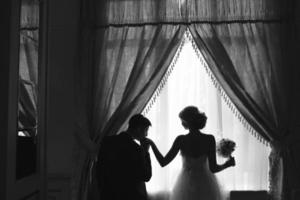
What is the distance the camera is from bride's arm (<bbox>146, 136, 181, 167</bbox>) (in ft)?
8.86

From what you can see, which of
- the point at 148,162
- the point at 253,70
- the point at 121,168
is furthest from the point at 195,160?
the point at 253,70

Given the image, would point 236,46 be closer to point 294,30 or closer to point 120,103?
point 294,30

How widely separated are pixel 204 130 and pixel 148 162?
0.81 meters

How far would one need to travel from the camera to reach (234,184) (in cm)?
286

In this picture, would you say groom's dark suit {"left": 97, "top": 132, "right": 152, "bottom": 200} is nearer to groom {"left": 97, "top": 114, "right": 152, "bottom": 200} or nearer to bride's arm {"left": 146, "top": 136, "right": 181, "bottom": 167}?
groom {"left": 97, "top": 114, "right": 152, "bottom": 200}

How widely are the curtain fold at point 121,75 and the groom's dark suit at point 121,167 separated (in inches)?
29.3

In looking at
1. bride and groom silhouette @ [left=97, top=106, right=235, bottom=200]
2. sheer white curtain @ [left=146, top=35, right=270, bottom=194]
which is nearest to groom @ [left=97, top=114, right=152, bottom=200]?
bride and groom silhouette @ [left=97, top=106, right=235, bottom=200]

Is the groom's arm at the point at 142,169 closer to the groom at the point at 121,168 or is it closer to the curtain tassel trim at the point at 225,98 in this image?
the groom at the point at 121,168

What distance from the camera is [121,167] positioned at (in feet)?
6.89

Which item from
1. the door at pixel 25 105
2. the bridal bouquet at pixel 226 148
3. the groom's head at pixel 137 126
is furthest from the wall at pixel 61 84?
the door at pixel 25 105

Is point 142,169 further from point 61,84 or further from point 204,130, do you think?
point 61,84

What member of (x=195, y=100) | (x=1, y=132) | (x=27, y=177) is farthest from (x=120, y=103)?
(x=1, y=132)

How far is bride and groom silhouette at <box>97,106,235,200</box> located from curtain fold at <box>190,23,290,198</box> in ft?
1.15

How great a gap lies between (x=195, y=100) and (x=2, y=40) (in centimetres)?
200
